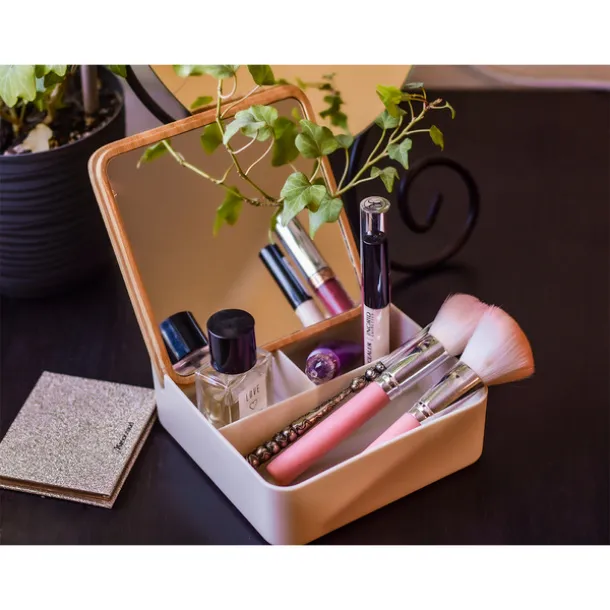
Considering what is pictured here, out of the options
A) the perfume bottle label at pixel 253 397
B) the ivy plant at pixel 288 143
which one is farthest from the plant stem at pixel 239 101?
the perfume bottle label at pixel 253 397

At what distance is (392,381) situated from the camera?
68cm

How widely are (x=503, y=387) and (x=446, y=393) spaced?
13 cm

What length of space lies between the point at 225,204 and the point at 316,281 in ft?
0.31

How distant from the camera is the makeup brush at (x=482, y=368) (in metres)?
0.66

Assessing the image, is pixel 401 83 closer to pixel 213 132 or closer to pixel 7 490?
pixel 213 132

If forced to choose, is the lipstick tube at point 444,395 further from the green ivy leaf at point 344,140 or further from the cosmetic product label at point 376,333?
the green ivy leaf at point 344,140

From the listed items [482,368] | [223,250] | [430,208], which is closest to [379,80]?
[430,208]

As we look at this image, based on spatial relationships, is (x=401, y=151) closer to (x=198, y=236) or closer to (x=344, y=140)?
(x=344, y=140)

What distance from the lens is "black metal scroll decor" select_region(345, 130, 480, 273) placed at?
0.85 meters

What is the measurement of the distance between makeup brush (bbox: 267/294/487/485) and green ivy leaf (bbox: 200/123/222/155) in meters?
0.21

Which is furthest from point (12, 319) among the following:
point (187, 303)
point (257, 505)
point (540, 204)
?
point (540, 204)

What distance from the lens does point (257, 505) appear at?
25.1 inches

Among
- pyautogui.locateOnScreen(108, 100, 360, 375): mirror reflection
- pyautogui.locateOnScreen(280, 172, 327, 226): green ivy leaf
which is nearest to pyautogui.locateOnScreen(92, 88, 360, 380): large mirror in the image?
pyautogui.locateOnScreen(108, 100, 360, 375): mirror reflection

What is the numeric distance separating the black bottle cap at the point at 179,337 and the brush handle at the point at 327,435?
0.11 metres
